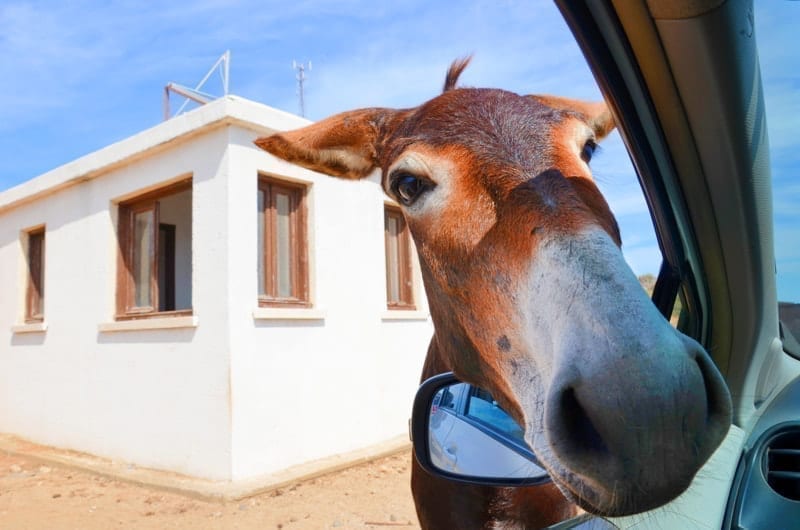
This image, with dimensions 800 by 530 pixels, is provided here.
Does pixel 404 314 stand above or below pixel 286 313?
below

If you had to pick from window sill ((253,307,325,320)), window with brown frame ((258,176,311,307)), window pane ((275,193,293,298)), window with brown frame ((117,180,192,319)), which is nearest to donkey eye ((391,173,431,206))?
window sill ((253,307,325,320))

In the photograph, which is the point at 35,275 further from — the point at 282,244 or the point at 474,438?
the point at 474,438

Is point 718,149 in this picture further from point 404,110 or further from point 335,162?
point 335,162

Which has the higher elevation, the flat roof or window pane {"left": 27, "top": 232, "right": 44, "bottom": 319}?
the flat roof

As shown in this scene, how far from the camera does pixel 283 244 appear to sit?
24.7 feet

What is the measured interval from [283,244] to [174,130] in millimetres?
1920

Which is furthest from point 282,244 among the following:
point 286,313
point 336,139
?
point 336,139

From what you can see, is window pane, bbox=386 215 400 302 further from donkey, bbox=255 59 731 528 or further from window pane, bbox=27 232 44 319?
donkey, bbox=255 59 731 528

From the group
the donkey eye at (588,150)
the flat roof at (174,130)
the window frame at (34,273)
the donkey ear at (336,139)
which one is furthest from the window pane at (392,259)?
the donkey eye at (588,150)

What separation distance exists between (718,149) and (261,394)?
6119mm

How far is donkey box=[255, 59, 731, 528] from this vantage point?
2.91 ft

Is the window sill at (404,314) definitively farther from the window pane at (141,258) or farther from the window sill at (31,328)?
the window sill at (31,328)

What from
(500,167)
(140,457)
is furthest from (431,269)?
(140,457)

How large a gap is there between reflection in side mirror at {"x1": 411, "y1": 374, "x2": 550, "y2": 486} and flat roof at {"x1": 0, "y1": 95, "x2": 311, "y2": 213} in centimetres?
535
